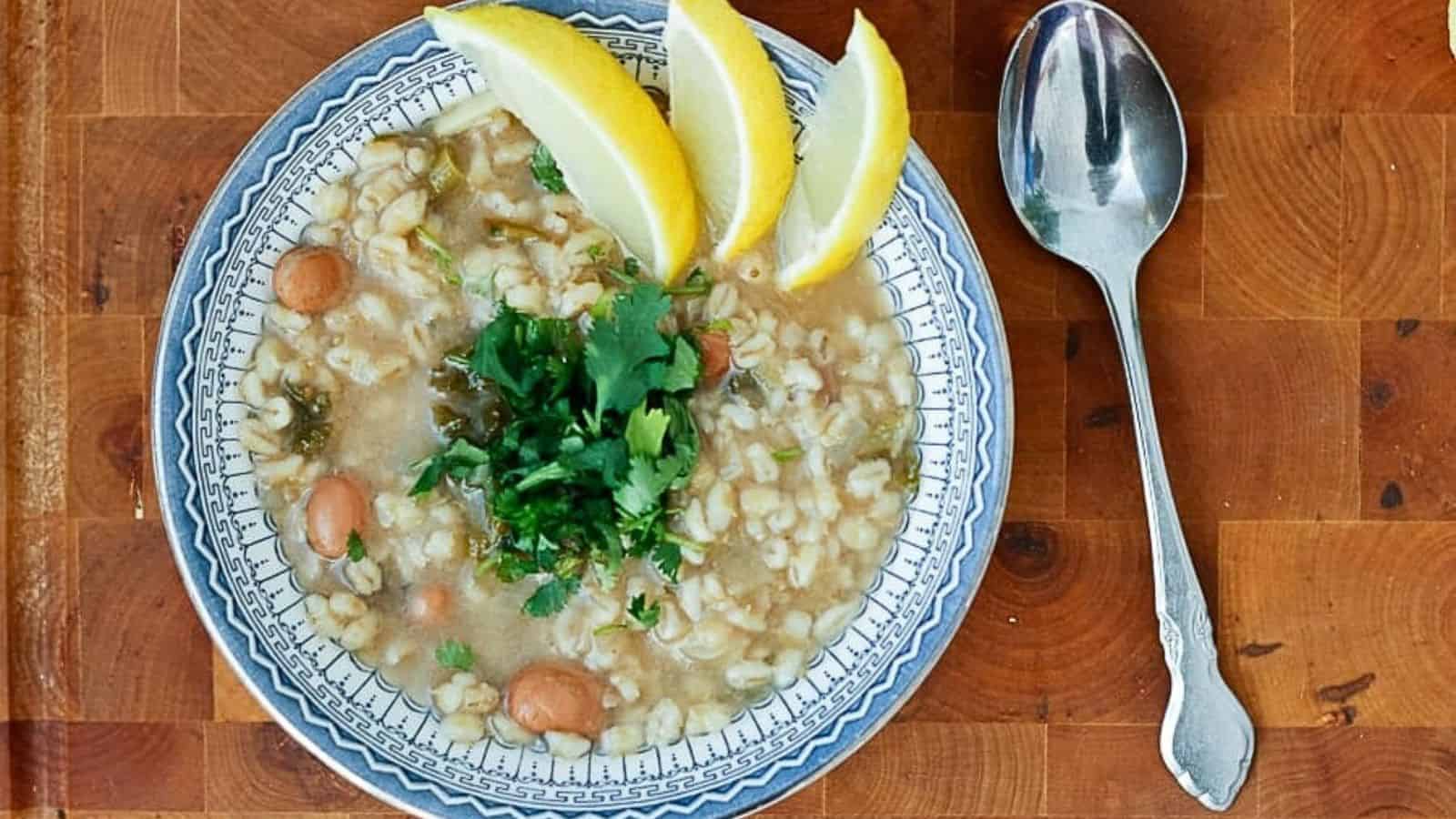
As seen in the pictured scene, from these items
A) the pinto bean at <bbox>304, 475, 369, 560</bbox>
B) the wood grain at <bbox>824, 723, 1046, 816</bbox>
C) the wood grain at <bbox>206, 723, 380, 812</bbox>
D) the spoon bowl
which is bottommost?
the wood grain at <bbox>206, 723, 380, 812</bbox>

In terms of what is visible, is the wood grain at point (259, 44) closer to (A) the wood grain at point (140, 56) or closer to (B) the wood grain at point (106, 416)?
(A) the wood grain at point (140, 56)

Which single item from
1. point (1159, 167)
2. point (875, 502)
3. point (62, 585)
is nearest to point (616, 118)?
point (875, 502)

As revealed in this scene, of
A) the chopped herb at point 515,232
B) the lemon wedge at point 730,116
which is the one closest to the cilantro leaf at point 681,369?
the lemon wedge at point 730,116

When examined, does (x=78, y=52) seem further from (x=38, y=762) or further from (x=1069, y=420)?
(x=1069, y=420)

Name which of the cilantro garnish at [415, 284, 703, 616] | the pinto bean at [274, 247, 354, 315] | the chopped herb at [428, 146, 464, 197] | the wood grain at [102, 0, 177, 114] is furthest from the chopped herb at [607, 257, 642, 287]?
the wood grain at [102, 0, 177, 114]

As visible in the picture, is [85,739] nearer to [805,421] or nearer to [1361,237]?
[805,421]

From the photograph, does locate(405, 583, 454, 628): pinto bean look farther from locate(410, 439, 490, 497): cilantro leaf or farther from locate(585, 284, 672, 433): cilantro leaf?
locate(585, 284, 672, 433): cilantro leaf
